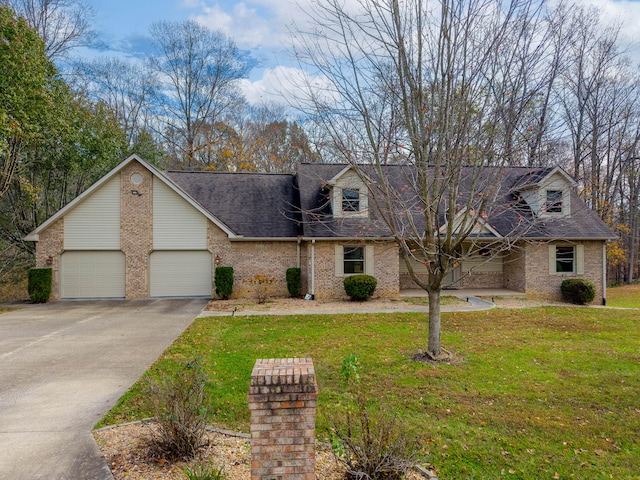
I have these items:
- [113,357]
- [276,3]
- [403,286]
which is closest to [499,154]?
[276,3]

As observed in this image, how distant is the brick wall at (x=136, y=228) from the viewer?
15.1m

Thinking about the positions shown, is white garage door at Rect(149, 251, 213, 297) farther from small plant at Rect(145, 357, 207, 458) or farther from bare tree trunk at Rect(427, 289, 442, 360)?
small plant at Rect(145, 357, 207, 458)

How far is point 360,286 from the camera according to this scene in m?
14.0

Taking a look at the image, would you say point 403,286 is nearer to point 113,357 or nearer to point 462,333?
point 462,333

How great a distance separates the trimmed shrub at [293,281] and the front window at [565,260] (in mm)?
10791

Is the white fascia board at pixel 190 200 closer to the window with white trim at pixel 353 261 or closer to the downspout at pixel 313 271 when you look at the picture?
the downspout at pixel 313 271

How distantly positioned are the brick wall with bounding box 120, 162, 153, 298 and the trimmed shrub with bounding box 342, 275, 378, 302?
321 inches

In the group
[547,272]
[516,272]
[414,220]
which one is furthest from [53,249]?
[547,272]

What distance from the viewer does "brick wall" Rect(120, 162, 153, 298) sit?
49.5 ft

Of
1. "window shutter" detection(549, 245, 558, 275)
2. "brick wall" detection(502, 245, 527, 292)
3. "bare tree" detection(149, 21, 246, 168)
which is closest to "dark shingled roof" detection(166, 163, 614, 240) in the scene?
"window shutter" detection(549, 245, 558, 275)

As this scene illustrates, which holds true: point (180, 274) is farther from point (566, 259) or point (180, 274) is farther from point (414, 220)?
point (566, 259)

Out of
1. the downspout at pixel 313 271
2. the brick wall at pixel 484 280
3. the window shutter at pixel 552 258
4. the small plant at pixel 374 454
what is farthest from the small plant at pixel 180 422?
the window shutter at pixel 552 258

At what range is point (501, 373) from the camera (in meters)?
6.24

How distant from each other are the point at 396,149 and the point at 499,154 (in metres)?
1.69
